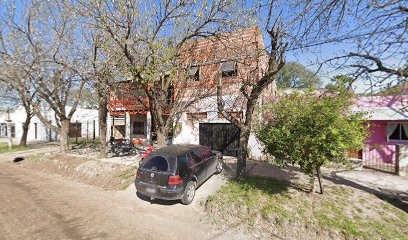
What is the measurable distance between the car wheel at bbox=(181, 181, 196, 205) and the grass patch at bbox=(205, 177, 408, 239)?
0.55 meters

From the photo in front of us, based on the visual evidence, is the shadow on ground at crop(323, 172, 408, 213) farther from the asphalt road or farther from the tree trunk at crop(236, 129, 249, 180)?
the asphalt road

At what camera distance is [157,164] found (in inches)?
202

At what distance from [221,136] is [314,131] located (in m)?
6.63

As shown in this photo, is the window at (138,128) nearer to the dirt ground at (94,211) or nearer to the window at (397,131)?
the dirt ground at (94,211)

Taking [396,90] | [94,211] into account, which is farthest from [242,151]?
[94,211]

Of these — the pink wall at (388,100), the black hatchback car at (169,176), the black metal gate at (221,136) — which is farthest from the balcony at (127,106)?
the pink wall at (388,100)

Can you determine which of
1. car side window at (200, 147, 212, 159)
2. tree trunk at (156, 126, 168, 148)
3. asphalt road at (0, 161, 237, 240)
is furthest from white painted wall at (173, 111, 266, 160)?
asphalt road at (0, 161, 237, 240)

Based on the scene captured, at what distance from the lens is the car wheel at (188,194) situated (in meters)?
5.09

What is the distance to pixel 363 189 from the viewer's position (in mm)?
5781

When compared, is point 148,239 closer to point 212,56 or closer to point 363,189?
point 363,189

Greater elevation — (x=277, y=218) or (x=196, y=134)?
(x=196, y=134)

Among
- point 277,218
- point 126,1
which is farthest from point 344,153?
point 126,1

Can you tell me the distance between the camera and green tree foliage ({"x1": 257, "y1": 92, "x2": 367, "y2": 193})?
4172 millimetres

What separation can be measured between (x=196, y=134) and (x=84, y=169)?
623 cm
